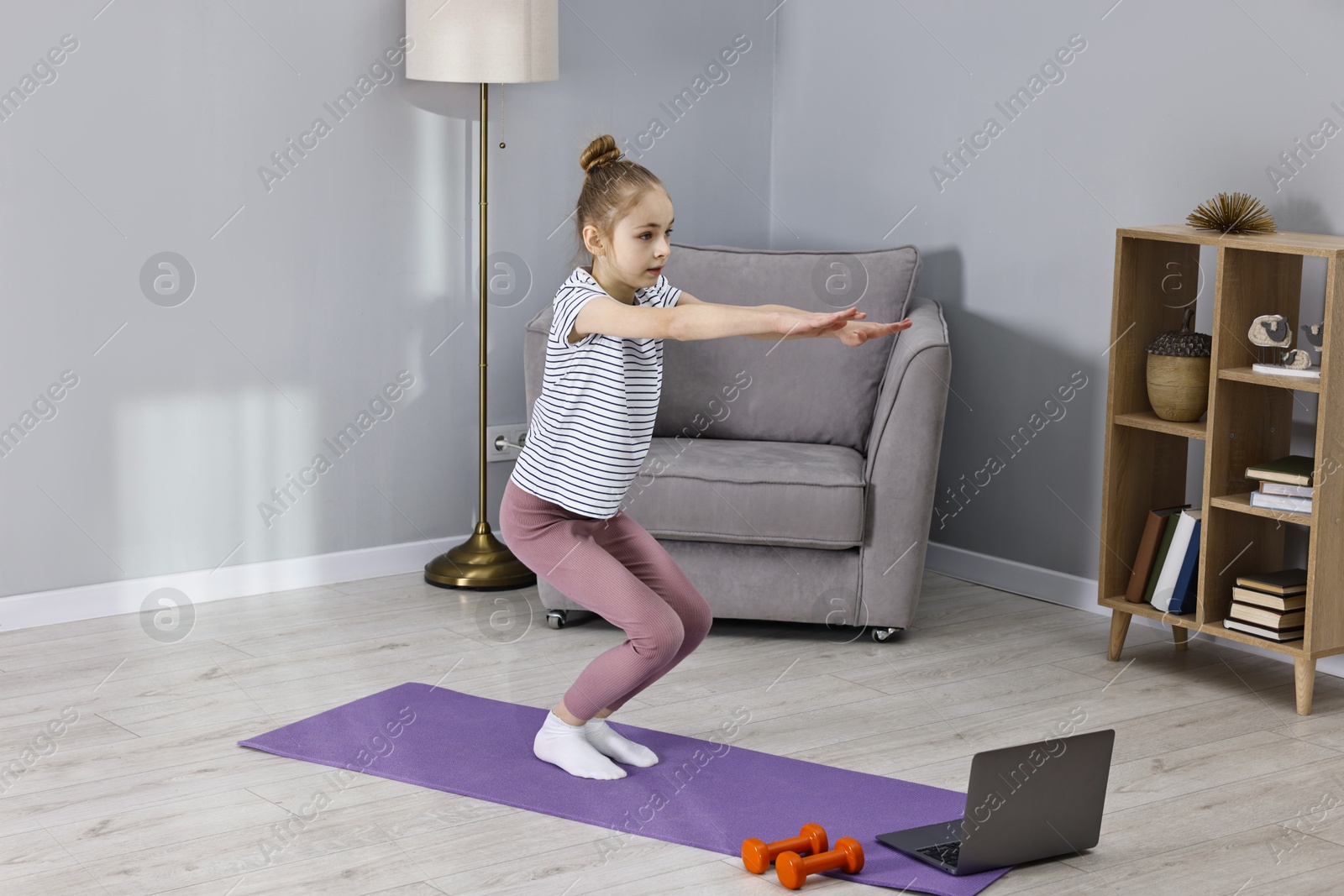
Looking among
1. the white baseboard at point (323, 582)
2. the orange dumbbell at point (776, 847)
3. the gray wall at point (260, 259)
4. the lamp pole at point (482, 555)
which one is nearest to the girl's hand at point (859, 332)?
the orange dumbbell at point (776, 847)

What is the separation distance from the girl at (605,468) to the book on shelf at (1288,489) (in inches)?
46.6

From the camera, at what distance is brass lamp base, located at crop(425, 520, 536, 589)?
141 inches

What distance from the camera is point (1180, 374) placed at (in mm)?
2922

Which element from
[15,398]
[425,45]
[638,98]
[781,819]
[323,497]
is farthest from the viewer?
[638,98]

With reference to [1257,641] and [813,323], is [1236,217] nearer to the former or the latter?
[1257,641]

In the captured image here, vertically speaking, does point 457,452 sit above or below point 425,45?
below

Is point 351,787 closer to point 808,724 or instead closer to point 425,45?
point 808,724

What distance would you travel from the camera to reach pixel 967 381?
376 centimetres

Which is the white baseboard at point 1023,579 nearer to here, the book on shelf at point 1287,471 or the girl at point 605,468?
the book on shelf at point 1287,471

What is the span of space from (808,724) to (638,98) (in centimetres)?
204

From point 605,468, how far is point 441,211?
164 centimetres

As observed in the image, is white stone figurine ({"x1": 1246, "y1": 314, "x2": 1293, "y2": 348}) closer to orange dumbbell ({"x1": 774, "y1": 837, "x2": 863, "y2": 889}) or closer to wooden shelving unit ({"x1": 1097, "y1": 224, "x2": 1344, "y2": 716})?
wooden shelving unit ({"x1": 1097, "y1": 224, "x2": 1344, "y2": 716})

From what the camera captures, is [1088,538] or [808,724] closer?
[808,724]

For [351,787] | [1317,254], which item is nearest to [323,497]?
[351,787]
